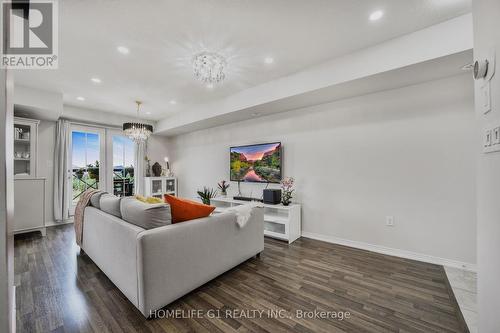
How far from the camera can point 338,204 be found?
3053 millimetres

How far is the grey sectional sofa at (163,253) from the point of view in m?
1.47

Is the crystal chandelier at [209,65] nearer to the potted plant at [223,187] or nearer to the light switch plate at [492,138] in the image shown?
the light switch plate at [492,138]

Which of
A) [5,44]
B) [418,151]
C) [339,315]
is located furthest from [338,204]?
[5,44]

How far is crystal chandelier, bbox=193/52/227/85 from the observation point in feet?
7.36

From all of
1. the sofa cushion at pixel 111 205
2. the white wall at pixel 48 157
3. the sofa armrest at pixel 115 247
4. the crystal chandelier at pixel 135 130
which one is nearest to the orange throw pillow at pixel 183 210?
the sofa armrest at pixel 115 247

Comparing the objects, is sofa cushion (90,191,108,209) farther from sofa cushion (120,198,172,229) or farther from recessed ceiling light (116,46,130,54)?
recessed ceiling light (116,46,130,54)

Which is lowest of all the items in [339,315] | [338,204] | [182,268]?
[339,315]

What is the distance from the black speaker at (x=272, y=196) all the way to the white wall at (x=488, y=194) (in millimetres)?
2421

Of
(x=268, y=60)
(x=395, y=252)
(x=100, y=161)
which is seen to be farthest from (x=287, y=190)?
(x=100, y=161)

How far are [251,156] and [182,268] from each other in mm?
2620

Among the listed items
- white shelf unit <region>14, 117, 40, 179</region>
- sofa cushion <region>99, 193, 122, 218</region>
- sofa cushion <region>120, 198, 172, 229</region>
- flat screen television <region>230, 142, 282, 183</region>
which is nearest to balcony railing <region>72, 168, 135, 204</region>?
white shelf unit <region>14, 117, 40, 179</region>

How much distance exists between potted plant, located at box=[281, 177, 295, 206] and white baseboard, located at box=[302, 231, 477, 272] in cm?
65

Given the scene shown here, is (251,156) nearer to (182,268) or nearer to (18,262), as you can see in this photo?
(182,268)

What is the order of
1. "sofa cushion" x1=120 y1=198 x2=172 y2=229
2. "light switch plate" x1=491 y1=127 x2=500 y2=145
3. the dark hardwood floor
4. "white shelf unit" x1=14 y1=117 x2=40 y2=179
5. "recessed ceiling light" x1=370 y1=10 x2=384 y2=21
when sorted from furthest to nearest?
1. "white shelf unit" x1=14 y1=117 x2=40 y2=179
2. "recessed ceiling light" x1=370 y1=10 x2=384 y2=21
3. "sofa cushion" x1=120 y1=198 x2=172 y2=229
4. the dark hardwood floor
5. "light switch plate" x1=491 y1=127 x2=500 y2=145
